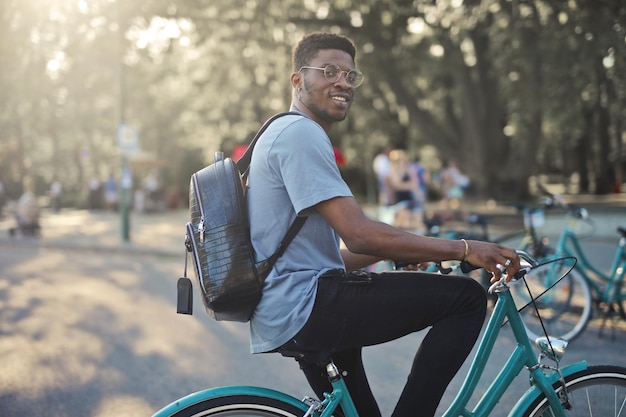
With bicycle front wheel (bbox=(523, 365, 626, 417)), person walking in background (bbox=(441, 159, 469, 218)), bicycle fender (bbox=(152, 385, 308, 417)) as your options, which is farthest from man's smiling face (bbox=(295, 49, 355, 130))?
person walking in background (bbox=(441, 159, 469, 218))

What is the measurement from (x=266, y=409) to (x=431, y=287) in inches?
25.9

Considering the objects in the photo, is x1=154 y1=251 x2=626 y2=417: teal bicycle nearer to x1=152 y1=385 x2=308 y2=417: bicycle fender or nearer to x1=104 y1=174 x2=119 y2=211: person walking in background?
x1=152 y1=385 x2=308 y2=417: bicycle fender

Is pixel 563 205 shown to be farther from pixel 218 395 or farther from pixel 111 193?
pixel 111 193

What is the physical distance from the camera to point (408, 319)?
85.7 inches

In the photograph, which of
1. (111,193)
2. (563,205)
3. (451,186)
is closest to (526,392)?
(563,205)

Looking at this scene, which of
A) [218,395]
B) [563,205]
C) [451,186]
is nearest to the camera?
[218,395]

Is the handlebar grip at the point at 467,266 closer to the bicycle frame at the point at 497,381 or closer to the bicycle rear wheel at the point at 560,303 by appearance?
the bicycle frame at the point at 497,381

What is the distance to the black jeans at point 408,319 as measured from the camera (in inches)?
84.2

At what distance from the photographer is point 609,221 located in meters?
14.9

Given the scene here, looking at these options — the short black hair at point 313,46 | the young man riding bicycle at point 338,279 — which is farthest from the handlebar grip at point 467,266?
the short black hair at point 313,46

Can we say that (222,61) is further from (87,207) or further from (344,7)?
(87,207)

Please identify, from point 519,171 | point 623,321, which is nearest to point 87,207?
point 519,171

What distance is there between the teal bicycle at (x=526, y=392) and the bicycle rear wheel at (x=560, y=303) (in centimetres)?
319

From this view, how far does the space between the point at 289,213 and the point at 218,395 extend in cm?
62
